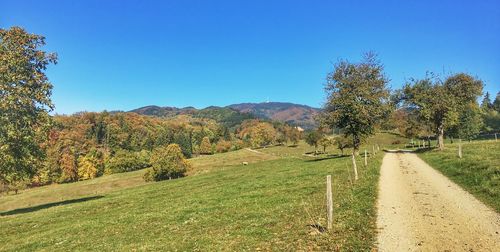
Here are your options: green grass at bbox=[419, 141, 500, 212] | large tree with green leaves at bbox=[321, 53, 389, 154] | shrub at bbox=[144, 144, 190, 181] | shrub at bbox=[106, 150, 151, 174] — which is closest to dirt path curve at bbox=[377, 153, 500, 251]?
green grass at bbox=[419, 141, 500, 212]

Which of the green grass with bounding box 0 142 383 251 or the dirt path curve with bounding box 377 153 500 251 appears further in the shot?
the green grass with bounding box 0 142 383 251

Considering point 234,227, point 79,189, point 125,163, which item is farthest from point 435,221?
point 125,163

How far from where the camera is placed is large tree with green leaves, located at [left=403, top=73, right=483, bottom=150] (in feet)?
203

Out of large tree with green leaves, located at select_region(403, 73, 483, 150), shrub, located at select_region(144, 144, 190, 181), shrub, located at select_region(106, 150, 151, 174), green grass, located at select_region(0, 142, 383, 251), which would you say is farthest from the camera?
shrub, located at select_region(106, 150, 151, 174)

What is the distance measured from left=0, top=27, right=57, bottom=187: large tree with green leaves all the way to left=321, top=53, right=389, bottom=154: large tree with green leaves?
31.9m

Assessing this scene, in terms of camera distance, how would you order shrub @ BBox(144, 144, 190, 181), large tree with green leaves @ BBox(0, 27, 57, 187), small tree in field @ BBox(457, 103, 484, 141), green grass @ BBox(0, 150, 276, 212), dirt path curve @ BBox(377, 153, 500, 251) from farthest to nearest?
shrub @ BBox(144, 144, 190, 181) < small tree in field @ BBox(457, 103, 484, 141) < green grass @ BBox(0, 150, 276, 212) < large tree with green leaves @ BBox(0, 27, 57, 187) < dirt path curve @ BBox(377, 153, 500, 251)

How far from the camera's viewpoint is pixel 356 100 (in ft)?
114

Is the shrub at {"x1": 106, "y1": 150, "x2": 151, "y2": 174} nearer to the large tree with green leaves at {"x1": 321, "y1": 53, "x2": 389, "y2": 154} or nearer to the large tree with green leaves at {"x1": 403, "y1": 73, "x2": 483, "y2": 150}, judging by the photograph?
the large tree with green leaves at {"x1": 403, "y1": 73, "x2": 483, "y2": 150}

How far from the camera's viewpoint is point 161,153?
99875 mm

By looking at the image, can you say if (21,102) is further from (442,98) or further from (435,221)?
(442,98)

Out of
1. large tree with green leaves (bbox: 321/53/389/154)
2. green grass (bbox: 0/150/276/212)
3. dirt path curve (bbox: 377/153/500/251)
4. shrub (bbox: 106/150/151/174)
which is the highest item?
large tree with green leaves (bbox: 321/53/389/154)

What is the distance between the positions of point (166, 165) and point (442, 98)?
71.1 m

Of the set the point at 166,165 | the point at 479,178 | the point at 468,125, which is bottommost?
the point at 166,165

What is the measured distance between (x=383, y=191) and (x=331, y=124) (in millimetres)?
14194
